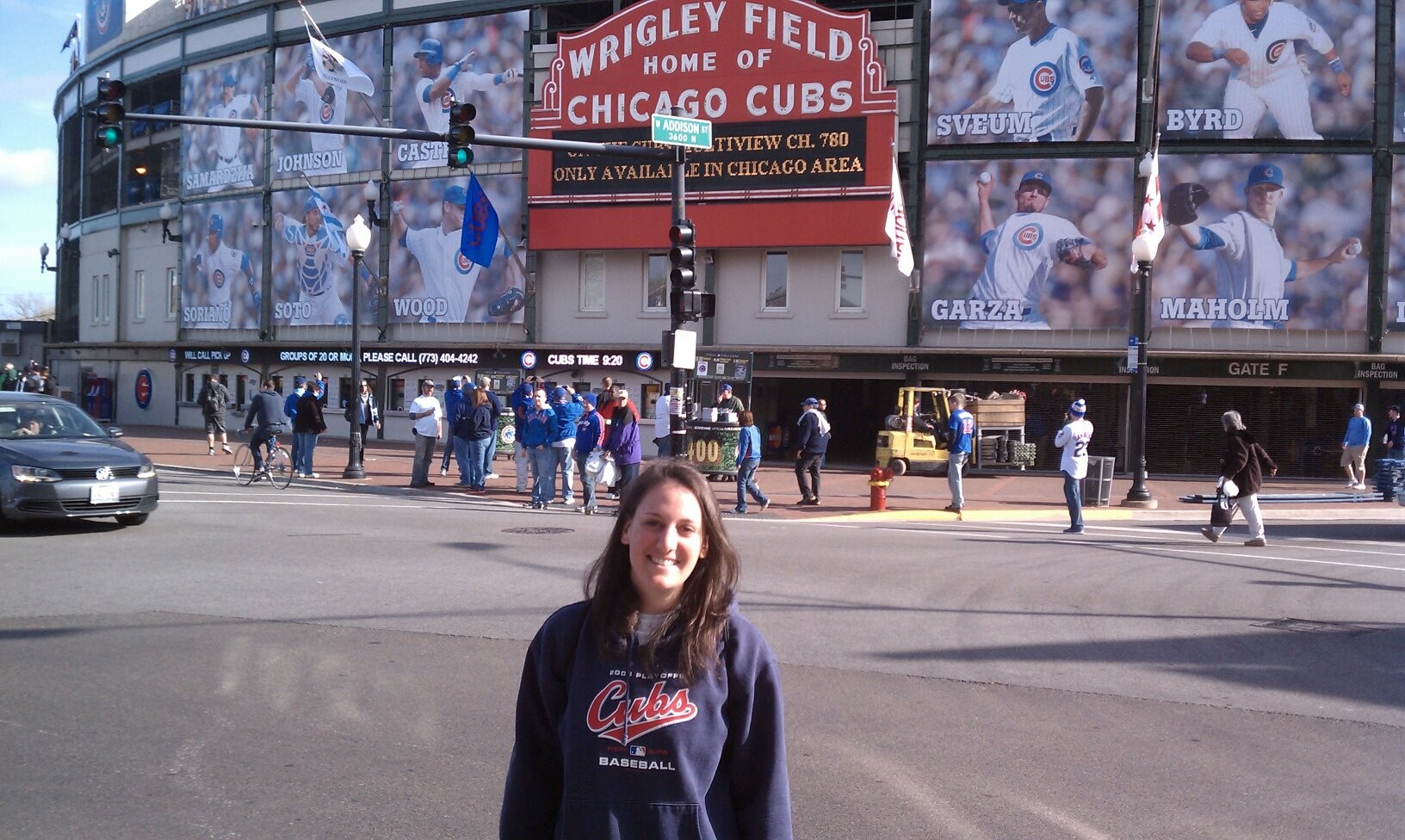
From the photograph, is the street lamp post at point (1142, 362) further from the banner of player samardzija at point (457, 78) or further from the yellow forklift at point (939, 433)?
the banner of player samardzija at point (457, 78)

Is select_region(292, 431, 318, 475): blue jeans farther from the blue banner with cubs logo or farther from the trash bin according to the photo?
the blue banner with cubs logo

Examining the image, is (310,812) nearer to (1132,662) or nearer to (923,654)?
(923,654)

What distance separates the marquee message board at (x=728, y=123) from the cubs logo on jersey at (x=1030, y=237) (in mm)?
3352

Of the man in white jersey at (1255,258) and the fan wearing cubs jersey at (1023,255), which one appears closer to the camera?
the man in white jersey at (1255,258)

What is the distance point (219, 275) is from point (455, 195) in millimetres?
11085

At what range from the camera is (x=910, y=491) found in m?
24.3

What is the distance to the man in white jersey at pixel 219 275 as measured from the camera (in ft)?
132

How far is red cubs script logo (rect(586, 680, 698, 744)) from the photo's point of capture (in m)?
2.61

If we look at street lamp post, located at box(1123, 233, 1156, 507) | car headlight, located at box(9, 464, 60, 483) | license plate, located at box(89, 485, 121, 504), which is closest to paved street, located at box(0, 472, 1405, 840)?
license plate, located at box(89, 485, 121, 504)

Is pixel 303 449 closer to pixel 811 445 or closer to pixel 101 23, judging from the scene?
pixel 811 445

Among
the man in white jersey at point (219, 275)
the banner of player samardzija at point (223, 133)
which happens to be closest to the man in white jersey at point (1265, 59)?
the banner of player samardzija at point (223, 133)

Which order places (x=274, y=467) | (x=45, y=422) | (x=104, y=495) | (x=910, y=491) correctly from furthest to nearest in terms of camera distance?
1. (x=910, y=491)
2. (x=274, y=467)
3. (x=45, y=422)
4. (x=104, y=495)

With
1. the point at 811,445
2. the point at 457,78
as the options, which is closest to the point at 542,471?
the point at 811,445

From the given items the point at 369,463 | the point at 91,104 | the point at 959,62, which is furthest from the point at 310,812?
the point at 91,104
